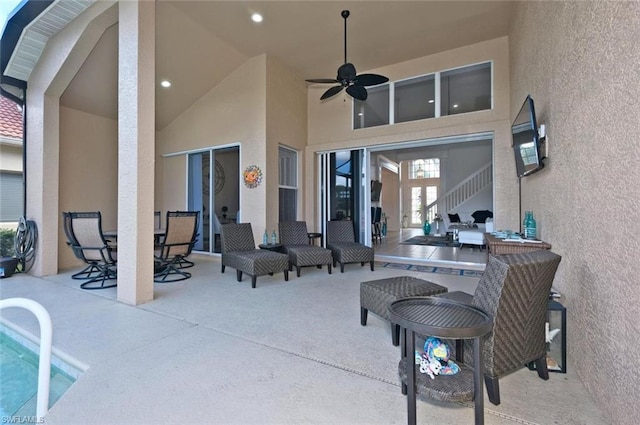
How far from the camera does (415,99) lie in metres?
6.11

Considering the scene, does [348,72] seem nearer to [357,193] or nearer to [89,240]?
[357,193]

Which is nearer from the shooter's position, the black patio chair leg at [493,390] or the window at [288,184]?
the black patio chair leg at [493,390]

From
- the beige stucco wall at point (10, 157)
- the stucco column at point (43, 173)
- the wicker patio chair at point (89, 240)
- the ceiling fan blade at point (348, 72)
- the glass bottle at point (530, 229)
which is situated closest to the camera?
the glass bottle at point (530, 229)

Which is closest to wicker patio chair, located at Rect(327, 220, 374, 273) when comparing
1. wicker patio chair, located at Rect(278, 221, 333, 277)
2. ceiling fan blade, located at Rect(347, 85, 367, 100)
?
wicker patio chair, located at Rect(278, 221, 333, 277)

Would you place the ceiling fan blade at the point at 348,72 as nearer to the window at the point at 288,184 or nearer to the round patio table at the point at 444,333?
the window at the point at 288,184

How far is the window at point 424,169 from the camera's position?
1453cm

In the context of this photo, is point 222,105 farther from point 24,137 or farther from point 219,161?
point 24,137

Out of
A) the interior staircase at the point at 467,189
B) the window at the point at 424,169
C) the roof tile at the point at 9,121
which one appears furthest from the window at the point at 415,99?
the window at the point at 424,169

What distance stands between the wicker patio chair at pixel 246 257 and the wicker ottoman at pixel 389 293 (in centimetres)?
183

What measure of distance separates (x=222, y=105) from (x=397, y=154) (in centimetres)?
861

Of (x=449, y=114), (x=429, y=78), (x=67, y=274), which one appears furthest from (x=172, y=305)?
(x=429, y=78)

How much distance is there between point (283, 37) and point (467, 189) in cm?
912

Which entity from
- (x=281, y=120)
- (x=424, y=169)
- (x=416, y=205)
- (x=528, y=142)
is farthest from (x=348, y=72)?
(x=416, y=205)

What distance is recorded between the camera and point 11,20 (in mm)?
4035
